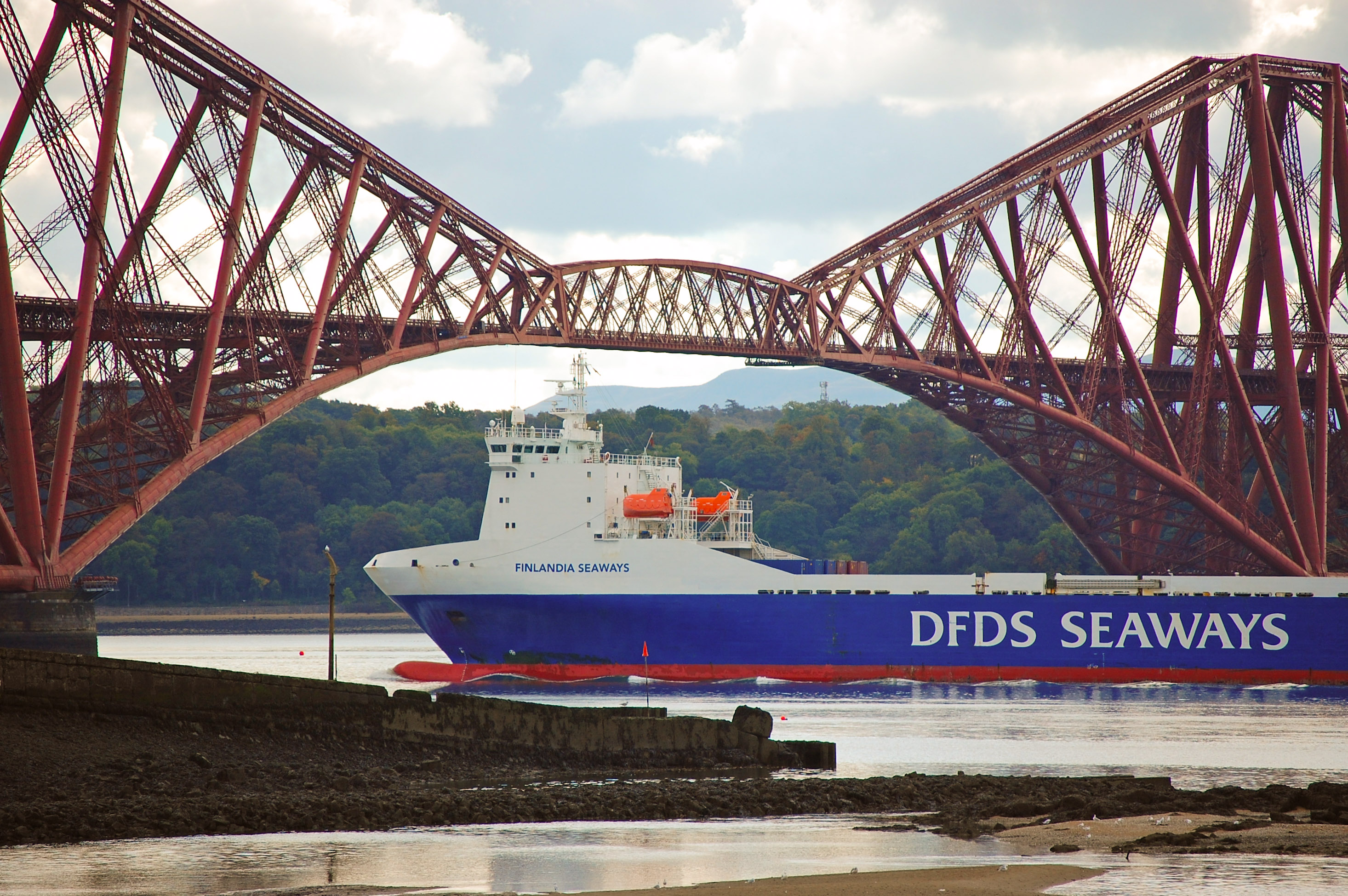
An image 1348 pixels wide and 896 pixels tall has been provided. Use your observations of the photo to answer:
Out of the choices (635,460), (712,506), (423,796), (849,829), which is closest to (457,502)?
(712,506)

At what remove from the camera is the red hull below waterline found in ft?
130

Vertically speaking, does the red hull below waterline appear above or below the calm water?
above

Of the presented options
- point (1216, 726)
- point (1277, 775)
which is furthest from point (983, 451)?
point (1277, 775)

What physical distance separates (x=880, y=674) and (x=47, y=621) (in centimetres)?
2133

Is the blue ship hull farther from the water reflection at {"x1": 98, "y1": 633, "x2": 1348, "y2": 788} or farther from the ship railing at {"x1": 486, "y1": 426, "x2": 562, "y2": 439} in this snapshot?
the ship railing at {"x1": 486, "y1": 426, "x2": 562, "y2": 439}

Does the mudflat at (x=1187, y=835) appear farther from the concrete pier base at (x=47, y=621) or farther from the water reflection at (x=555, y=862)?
the concrete pier base at (x=47, y=621)

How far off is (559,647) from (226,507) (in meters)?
58.0

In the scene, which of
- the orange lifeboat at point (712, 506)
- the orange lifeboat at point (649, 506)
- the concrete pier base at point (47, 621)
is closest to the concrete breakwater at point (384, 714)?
the concrete pier base at point (47, 621)

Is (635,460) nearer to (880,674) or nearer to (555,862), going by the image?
(880,674)

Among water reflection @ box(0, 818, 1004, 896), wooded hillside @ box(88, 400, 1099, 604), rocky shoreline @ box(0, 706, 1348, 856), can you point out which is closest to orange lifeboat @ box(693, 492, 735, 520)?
rocky shoreline @ box(0, 706, 1348, 856)

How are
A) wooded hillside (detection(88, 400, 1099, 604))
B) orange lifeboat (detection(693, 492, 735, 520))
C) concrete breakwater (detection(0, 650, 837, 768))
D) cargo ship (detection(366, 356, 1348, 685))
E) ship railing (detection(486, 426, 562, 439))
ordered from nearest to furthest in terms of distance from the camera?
concrete breakwater (detection(0, 650, 837, 768))
cargo ship (detection(366, 356, 1348, 685))
ship railing (detection(486, 426, 562, 439))
orange lifeboat (detection(693, 492, 735, 520))
wooded hillside (detection(88, 400, 1099, 604))

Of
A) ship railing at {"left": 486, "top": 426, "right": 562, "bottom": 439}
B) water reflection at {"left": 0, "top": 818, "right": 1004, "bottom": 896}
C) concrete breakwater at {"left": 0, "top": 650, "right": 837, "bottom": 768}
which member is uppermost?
ship railing at {"left": 486, "top": 426, "right": 562, "bottom": 439}

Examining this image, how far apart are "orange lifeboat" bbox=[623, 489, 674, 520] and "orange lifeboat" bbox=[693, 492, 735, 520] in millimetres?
1867

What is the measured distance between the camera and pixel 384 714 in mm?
20781
